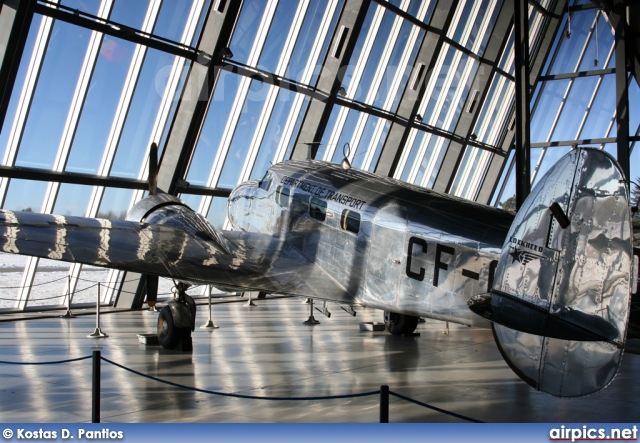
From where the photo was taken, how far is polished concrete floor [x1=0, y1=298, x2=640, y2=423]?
23.5 feet

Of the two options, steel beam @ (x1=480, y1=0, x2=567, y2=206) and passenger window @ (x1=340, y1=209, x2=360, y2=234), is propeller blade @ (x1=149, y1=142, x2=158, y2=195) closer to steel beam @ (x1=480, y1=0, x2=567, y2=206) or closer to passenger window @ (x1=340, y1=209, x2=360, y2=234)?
passenger window @ (x1=340, y1=209, x2=360, y2=234)

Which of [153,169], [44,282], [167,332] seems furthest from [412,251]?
[44,282]

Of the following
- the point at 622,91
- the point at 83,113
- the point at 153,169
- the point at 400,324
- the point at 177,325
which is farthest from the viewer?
the point at 622,91

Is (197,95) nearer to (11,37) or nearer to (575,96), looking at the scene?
(11,37)

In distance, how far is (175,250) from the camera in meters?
10.1

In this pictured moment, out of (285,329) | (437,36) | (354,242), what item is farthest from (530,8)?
(354,242)

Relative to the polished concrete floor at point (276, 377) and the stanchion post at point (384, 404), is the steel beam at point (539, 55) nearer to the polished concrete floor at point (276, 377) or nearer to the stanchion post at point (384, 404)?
the polished concrete floor at point (276, 377)

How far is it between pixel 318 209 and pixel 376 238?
151 cm

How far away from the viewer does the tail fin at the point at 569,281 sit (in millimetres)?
5176

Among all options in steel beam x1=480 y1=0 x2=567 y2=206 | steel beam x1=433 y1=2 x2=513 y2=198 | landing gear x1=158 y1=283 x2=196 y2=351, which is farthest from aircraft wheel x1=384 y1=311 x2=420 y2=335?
steel beam x1=480 y1=0 x2=567 y2=206

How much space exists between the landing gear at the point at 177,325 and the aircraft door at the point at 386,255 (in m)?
3.11

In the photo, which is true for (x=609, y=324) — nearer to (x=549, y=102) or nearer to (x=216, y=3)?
(x=216, y=3)

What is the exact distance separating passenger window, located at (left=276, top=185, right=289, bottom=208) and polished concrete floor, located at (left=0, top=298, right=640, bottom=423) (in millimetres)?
2355

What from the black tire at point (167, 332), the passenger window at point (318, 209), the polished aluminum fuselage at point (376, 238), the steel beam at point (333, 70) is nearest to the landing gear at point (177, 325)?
the black tire at point (167, 332)
